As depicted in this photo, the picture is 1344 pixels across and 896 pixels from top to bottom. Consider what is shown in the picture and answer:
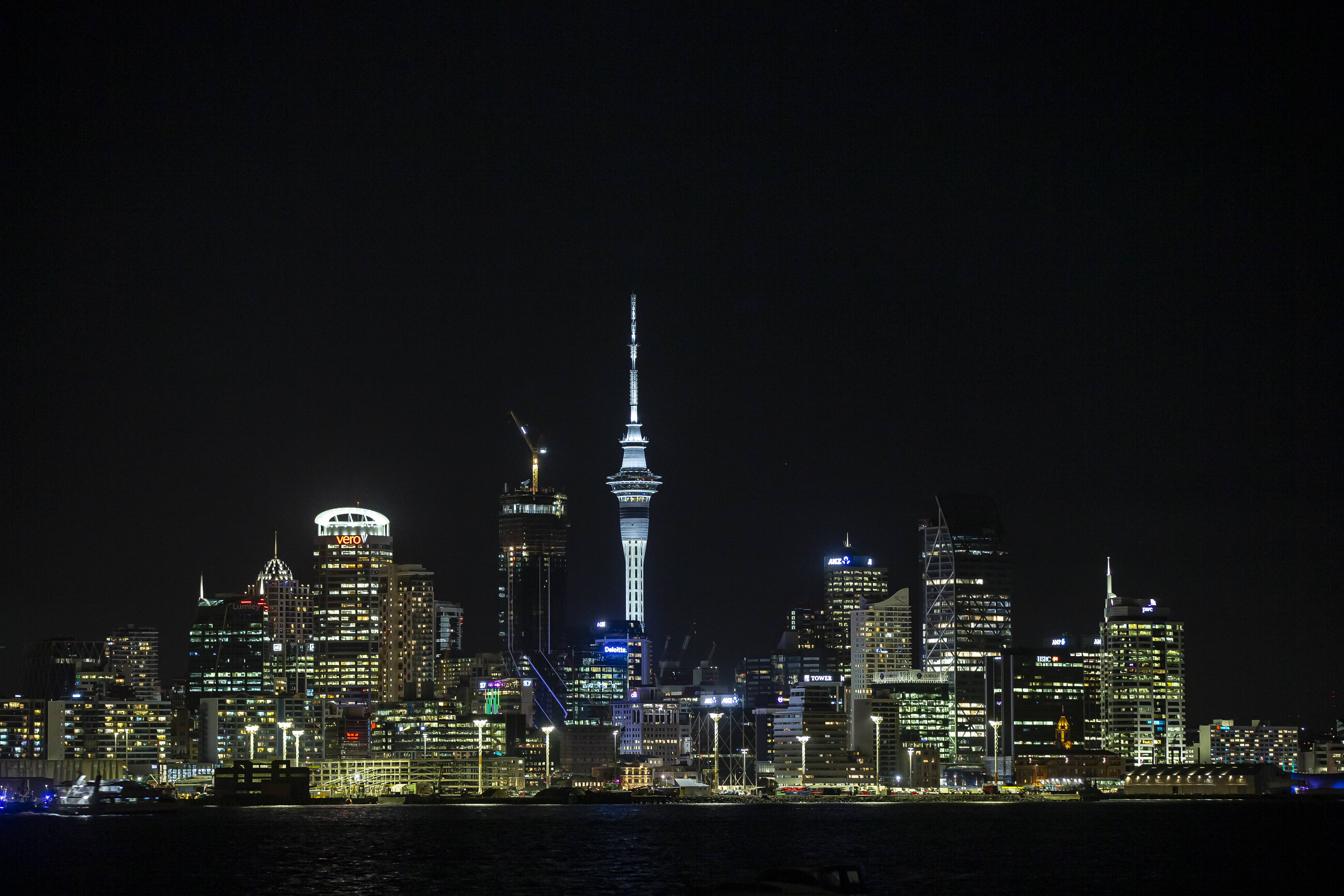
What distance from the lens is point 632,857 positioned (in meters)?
144

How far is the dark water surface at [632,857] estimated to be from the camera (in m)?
120

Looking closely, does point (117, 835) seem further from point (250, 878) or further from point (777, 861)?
point (777, 861)

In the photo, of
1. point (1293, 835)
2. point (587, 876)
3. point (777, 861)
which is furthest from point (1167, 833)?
point (587, 876)

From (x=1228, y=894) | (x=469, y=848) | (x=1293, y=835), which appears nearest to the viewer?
(x=1228, y=894)

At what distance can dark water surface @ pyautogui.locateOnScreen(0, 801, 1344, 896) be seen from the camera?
120438 millimetres

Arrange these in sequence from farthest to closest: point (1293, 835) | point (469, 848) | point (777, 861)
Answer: point (1293, 835)
point (469, 848)
point (777, 861)

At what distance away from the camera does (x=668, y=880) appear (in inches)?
4719

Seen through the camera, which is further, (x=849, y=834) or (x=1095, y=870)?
(x=849, y=834)

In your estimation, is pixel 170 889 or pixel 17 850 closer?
pixel 170 889

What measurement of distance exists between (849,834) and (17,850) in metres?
70.2

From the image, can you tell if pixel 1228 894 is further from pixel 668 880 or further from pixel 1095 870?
pixel 668 880

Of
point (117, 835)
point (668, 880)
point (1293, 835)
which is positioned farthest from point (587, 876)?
point (1293, 835)

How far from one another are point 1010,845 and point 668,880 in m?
51.0

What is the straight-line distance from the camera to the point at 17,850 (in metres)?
159
